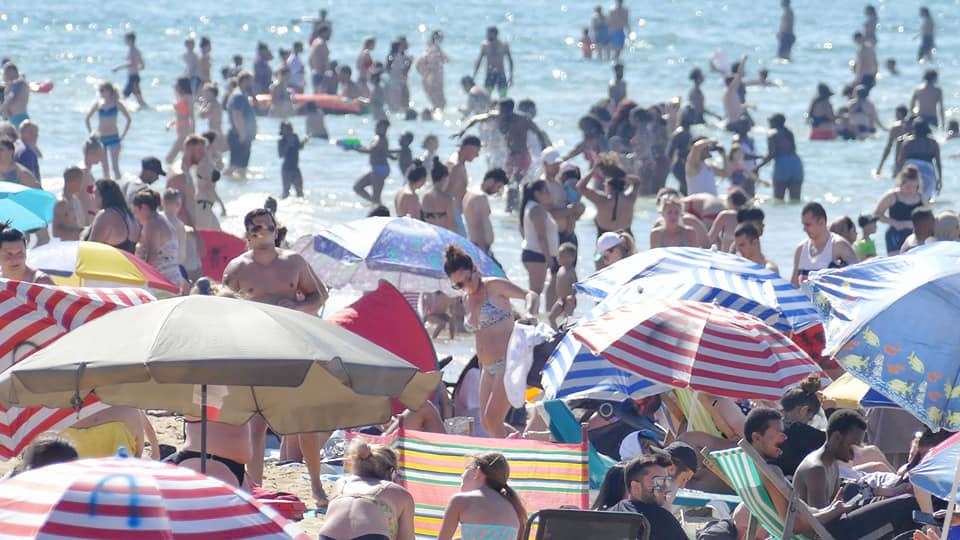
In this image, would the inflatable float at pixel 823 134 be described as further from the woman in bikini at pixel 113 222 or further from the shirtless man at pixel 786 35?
the woman in bikini at pixel 113 222

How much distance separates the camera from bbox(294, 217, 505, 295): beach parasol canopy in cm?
955

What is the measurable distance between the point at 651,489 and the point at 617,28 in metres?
33.1

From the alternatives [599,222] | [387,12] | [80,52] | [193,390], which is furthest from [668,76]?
[193,390]

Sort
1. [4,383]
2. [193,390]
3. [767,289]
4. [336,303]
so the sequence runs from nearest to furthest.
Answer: [4,383] → [193,390] → [767,289] → [336,303]

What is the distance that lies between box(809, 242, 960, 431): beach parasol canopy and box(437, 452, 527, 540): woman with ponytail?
4.32 ft

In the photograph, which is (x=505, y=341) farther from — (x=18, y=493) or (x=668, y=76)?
(x=668, y=76)

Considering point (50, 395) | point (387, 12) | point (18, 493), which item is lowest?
point (387, 12)

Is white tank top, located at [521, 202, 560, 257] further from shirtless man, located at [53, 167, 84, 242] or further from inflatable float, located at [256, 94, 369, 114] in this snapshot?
inflatable float, located at [256, 94, 369, 114]

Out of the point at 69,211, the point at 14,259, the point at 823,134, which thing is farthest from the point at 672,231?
the point at 823,134

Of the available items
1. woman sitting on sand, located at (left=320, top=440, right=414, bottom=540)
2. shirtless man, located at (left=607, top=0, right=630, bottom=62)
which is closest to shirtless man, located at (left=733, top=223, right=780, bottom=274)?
woman sitting on sand, located at (left=320, top=440, right=414, bottom=540)

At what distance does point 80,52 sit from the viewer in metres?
39.2

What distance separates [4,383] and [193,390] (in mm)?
867

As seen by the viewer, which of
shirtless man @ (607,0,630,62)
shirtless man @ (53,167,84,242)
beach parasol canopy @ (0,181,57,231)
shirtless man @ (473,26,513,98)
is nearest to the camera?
beach parasol canopy @ (0,181,57,231)

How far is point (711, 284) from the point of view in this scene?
27.3 feet
